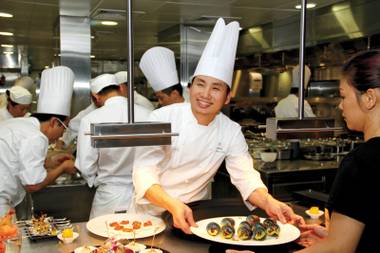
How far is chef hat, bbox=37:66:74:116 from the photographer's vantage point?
2646mm

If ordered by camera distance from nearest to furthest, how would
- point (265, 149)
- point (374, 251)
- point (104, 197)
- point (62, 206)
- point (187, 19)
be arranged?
point (374, 251) < point (104, 197) < point (62, 206) < point (265, 149) < point (187, 19)

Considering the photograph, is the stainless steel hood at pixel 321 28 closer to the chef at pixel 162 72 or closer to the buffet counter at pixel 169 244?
the chef at pixel 162 72

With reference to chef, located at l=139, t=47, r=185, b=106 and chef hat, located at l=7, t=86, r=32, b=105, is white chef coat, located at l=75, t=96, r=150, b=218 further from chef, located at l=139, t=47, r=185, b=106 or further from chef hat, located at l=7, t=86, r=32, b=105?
chef hat, located at l=7, t=86, r=32, b=105

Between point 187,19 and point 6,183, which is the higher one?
point 187,19

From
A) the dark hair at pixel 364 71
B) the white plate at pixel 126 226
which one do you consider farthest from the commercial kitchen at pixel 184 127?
the dark hair at pixel 364 71

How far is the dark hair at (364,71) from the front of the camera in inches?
45.7

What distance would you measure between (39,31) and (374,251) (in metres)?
6.31

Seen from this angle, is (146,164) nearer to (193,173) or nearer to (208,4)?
(193,173)

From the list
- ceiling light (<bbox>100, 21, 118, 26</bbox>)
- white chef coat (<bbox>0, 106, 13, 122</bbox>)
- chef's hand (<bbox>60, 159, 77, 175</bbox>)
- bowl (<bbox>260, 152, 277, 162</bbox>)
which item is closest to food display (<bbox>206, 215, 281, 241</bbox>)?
chef's hand (<bbox>60, 159, 77, 175</bbox>)

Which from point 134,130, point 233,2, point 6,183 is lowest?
point 6,183

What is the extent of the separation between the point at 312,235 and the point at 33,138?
5.66 ft

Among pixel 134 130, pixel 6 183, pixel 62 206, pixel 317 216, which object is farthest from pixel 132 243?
pixel 62 206

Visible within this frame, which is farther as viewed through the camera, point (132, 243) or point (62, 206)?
point (62, 206)

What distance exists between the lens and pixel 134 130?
4.62ft
